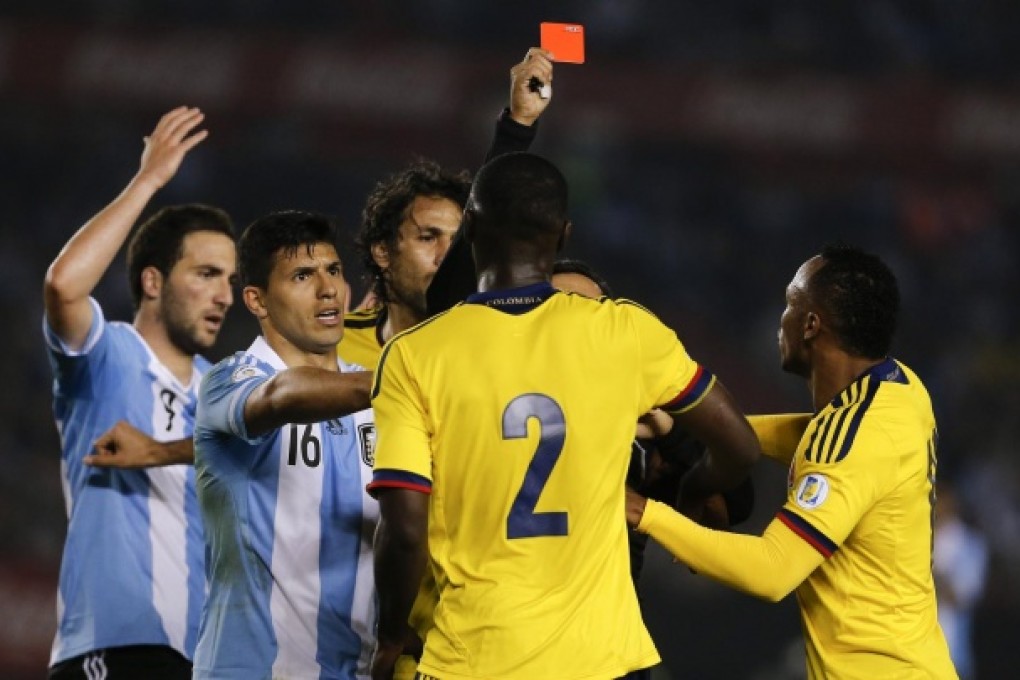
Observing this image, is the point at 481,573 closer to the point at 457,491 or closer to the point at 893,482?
the point at 457,491

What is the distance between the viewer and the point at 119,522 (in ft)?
17.0

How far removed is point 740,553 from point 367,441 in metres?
1.11

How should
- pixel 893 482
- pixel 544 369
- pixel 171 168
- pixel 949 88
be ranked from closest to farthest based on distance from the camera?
pixel 544 369
pixel 893 482
pixel 171 168
pixel 949 88

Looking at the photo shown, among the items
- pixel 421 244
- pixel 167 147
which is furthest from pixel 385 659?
pixel 167 147

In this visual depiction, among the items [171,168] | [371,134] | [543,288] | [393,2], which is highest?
[393,2]

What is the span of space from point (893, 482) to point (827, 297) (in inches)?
20.7

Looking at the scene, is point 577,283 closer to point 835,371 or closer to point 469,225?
point 835,371

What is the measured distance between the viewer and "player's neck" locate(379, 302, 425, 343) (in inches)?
200

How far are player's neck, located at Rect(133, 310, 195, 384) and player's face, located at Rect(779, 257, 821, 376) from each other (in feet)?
7.66

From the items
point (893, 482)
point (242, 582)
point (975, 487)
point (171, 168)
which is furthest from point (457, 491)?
point (975, 487)

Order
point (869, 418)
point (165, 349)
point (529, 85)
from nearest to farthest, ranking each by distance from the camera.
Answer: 1. point (869, 418)
2. point (529, 85)
3. point (165, 349)

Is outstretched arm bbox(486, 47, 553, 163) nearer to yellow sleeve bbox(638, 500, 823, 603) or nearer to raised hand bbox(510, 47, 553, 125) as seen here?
raised hand bbox(510, 47, 553, 125)

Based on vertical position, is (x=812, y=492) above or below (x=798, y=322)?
below

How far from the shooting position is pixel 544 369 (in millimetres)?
3488
